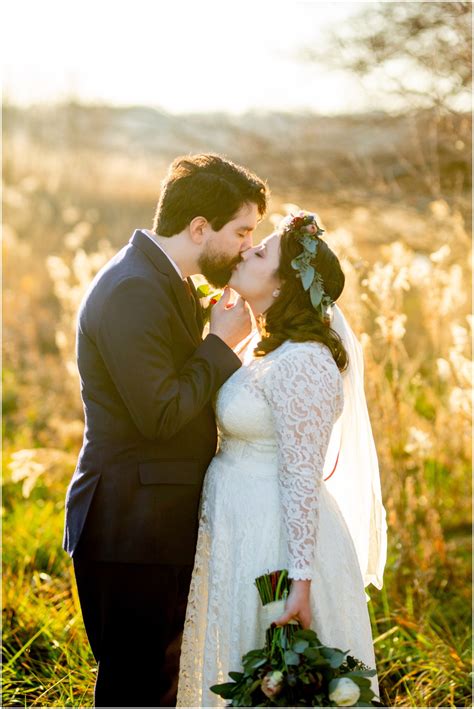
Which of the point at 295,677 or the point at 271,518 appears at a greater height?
the point at 271,518

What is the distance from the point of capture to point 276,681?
8.39 ft

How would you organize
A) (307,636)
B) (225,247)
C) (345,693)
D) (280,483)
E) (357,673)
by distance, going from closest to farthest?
A: (345,693) → (357,673) → (307,636) → (280,483) → (225,247)

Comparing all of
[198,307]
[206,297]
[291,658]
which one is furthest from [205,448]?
[291,658]

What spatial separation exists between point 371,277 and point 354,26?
3.18 metres

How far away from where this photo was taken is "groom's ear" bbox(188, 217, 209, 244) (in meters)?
3.19

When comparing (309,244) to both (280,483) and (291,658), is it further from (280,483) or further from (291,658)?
(291,658)

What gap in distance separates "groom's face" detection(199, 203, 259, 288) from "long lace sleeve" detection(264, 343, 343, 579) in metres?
0.52

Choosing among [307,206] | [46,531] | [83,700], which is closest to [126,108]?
[307,206]

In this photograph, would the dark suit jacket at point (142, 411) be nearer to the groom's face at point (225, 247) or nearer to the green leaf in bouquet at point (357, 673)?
the groom's face at point (225, 247)

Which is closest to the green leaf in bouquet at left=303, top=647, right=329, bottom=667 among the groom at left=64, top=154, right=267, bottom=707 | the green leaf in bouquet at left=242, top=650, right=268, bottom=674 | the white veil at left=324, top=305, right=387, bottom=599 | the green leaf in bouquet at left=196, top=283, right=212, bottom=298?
the green leaf in bouquet at left=242, top=650, right=268, bottom=674

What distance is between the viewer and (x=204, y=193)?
3172 mm

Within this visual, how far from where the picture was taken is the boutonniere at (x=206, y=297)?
137 inches

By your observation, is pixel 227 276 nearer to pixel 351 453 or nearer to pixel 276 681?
pixel 351 453

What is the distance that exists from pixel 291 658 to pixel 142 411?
3.10ft
